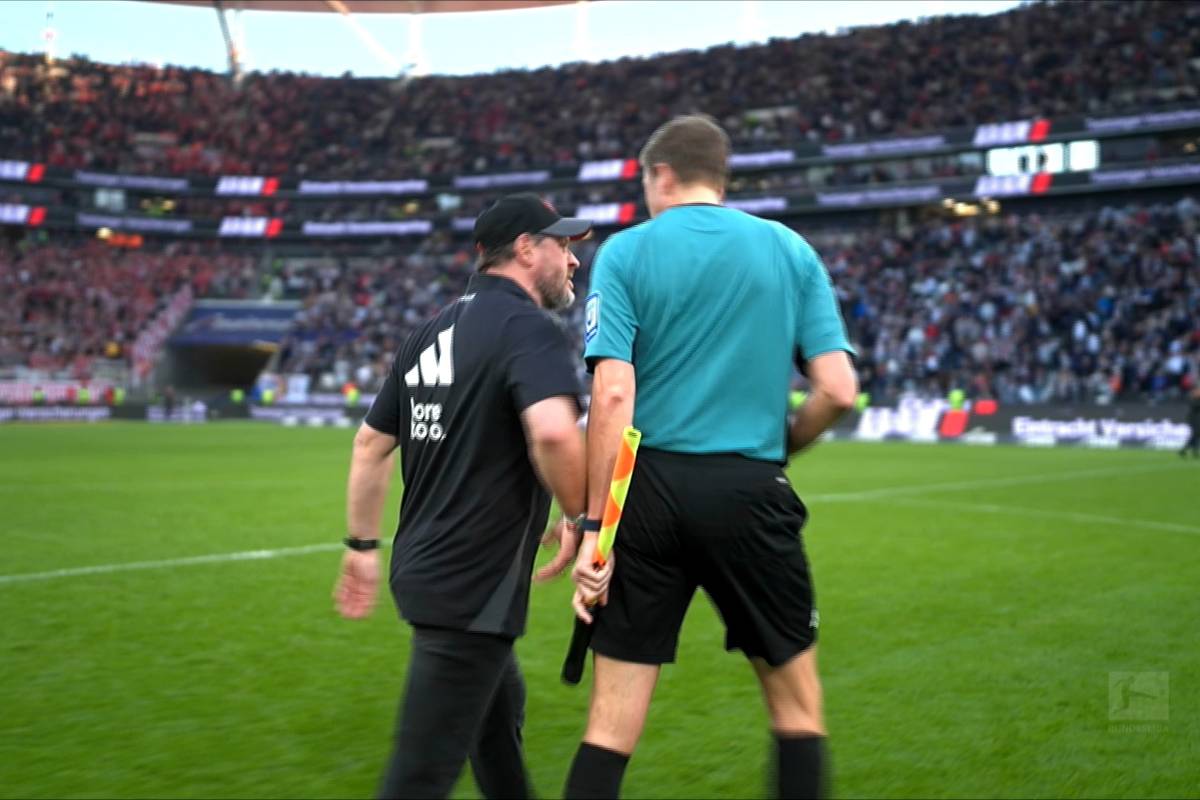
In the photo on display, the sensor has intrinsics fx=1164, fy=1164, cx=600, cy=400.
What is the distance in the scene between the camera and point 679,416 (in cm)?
320

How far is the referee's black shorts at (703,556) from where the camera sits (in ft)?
10.3

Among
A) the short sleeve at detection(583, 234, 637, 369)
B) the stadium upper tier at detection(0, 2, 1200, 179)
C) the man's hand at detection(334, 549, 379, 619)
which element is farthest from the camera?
the stadium upper tier at detection(0, 2, 1200, 179)

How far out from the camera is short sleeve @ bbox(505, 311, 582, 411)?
117 inches

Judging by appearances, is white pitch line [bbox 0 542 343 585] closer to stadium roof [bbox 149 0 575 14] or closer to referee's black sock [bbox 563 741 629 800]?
referee's black sock [bbox 563 741 629 800]

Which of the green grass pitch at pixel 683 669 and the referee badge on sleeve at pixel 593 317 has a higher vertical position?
the referee badge on sleeve at pixel 593 317

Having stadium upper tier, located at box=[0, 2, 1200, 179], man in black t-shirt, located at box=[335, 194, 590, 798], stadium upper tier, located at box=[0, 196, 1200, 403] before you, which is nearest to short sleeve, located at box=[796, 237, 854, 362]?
man in black t-shirt, located at box=[335, 194, 590, 798]

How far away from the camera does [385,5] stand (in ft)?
197

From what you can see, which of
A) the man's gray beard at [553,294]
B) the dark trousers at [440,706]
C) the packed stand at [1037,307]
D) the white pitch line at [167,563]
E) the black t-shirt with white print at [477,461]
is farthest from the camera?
the packed stand at [1037,307]

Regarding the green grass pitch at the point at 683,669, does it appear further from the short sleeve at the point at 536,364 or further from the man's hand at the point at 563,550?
the short sleeve at the point at 536,364

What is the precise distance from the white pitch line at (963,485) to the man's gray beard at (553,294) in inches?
476

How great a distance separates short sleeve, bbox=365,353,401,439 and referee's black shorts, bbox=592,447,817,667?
73cm
